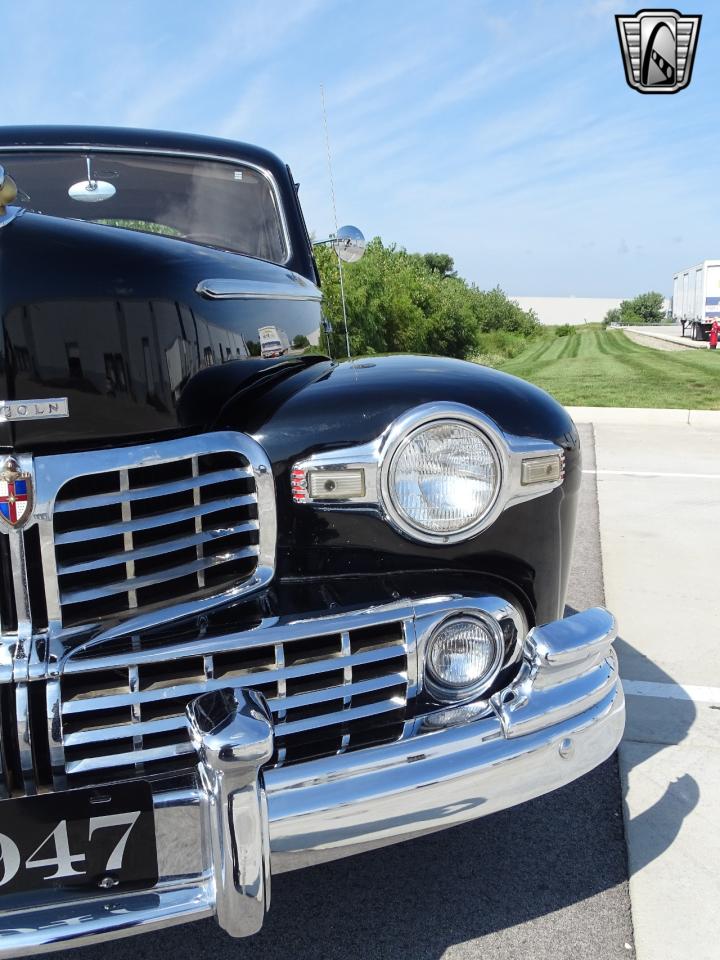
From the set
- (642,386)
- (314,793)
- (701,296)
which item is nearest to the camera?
(314,793)

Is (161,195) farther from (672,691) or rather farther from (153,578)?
(672,691)

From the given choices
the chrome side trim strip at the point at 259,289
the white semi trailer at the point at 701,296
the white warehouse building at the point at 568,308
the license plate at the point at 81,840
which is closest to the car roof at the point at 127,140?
the chrome side trim strip at the point at 259,289

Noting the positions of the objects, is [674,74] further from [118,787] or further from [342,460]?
[118,787]

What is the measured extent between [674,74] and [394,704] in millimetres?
9220

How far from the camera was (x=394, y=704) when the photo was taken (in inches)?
65.7

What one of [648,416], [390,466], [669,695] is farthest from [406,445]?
[648,416]

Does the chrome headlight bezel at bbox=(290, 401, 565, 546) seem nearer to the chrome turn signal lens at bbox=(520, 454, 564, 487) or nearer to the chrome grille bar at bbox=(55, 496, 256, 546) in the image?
the chrome turn signal lens at bbox=(520, 454, 564, 487)

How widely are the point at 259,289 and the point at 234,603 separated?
876mm

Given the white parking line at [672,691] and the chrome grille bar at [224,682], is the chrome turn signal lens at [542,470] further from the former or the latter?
the white parking line at [672,691]

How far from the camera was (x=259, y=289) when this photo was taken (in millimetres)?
2186

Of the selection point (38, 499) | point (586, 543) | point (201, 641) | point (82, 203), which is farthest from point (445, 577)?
point (586, 543)

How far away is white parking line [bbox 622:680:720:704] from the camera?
2.89 meters

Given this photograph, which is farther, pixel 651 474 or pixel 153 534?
pixel 651 474

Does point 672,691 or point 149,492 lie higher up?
point 149,492
